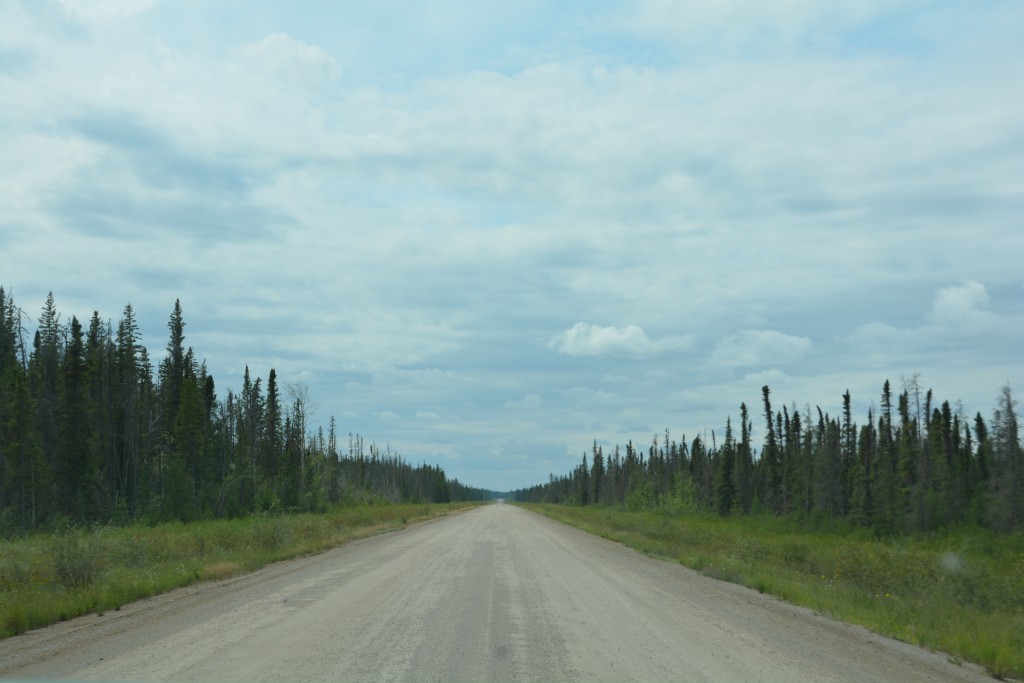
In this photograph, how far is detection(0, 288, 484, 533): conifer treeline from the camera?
4940cm

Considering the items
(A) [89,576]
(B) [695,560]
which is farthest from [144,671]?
(B) [695,560]

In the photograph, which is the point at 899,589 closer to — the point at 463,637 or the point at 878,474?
the point at 463,637

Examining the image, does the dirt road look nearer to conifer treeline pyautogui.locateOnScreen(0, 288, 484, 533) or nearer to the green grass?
the green grass

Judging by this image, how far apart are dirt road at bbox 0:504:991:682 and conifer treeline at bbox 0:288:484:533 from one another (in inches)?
1546

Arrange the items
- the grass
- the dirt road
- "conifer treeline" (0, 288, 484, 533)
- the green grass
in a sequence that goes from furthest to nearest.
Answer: "conifer treeline" (0, 288, 484, 533) → the grass → the green grass → the dirt road

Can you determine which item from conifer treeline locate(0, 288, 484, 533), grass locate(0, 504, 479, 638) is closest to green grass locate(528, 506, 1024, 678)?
grass locate(0, 504, 479, 638)

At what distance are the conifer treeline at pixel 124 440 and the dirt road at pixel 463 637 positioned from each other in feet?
129

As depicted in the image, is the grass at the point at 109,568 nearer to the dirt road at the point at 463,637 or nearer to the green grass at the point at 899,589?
the dirt road at the point at 463,637

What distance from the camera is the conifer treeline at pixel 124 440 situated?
49.4m

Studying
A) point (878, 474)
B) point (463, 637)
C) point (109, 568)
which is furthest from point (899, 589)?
point (878, 474)

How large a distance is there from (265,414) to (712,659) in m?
86.5

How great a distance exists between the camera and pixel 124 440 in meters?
66.1

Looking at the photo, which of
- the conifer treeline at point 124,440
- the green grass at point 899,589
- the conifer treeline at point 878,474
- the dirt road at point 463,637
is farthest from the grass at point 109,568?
the conifer treeline at point 878,474

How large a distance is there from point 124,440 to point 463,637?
66.1 metres
